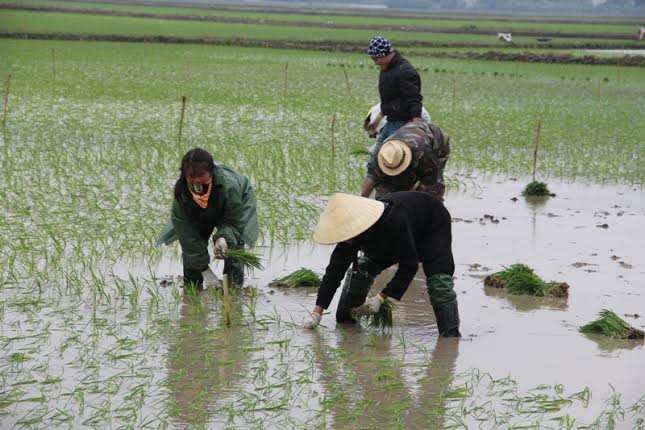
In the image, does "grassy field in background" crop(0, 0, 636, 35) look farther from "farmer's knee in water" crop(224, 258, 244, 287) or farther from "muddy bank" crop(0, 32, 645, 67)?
"farmer's knee in water" crop(224, 258, 244, 287)

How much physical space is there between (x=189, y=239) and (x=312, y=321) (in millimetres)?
914

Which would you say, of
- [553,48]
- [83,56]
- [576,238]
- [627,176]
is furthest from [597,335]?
[553,48]

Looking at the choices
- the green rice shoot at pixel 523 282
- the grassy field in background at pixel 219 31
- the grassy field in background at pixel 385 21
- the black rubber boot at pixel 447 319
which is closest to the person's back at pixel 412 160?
the green rice shoot at pixel 523 282

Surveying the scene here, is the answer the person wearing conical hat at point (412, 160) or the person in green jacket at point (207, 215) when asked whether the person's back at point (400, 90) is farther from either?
the person in green jacket at point (207, 215)

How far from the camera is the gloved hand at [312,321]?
523 cm

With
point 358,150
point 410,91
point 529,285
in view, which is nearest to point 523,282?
point 529,285

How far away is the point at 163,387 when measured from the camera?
173 inches

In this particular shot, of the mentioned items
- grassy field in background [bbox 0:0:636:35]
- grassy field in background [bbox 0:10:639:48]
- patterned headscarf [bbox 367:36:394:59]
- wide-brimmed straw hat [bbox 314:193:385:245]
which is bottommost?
wide-brimmed straw hat [bbox 314:193:385:245]

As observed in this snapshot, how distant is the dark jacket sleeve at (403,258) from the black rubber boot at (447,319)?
1.19 feet

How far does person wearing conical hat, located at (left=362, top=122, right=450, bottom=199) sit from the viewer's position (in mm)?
6398

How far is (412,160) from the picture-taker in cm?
654

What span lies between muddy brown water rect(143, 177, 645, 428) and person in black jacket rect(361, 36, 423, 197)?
37.9 inches

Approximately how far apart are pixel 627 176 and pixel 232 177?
649 centimetres

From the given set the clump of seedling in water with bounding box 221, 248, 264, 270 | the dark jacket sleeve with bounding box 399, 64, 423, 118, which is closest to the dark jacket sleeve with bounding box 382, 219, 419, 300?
the clump of seedling in water with bounding box 221, 248, 264, 270
